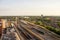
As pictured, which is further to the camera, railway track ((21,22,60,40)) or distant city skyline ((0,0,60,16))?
distant city skyline ((0,0,60,16))

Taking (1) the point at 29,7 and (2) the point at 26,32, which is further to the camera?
(1) the point at 29,7

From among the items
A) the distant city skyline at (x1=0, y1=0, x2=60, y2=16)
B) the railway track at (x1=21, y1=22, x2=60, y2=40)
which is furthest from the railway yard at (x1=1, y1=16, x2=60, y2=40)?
the distant city skyline at (x1=0, y1=0, x2=60, y2=16)

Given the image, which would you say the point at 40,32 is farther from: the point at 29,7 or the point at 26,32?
the point at 29,7

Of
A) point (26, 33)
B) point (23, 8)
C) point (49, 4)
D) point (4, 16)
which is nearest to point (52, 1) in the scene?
point (49, 4)

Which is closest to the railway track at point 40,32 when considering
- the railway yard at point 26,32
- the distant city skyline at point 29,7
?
the railway yard at point 26,32

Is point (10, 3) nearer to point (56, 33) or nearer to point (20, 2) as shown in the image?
point (20, 2)

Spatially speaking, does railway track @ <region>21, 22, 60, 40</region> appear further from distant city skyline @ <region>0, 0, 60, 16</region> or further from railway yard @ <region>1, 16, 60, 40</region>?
distant city skyline @ <region>0, 0, 60, 16</region>

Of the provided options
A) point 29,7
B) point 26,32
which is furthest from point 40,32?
point 29,7

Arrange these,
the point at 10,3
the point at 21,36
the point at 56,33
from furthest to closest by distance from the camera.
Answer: the point at 10,3 < the point at 21,36 < the point at 56,33
